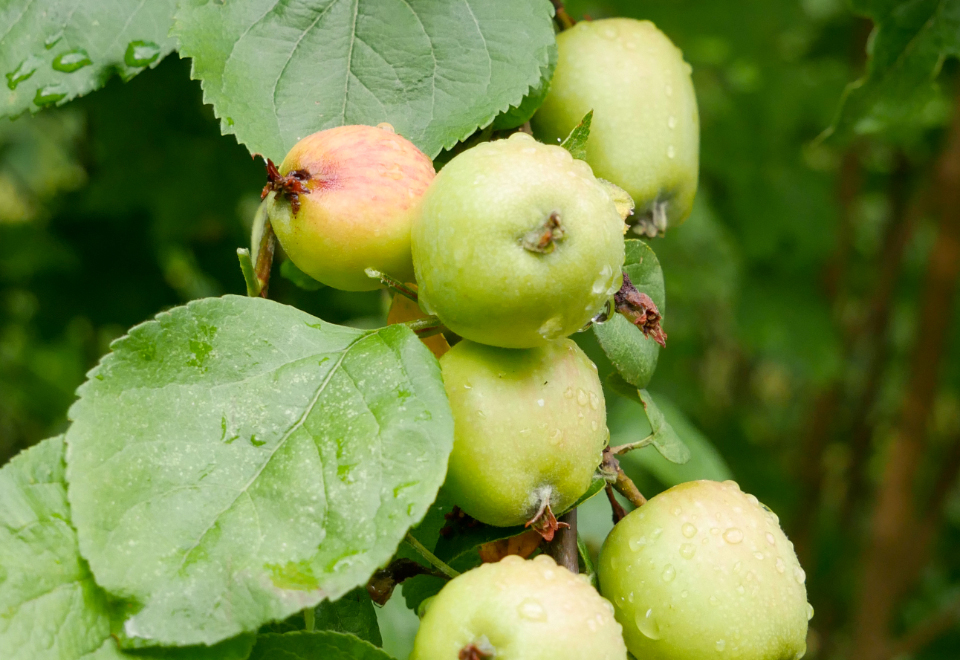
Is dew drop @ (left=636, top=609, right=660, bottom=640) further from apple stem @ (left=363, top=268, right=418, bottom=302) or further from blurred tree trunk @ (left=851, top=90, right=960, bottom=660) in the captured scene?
blurred tree trunk @ (left=851, top=90, right=960, bottom=660)

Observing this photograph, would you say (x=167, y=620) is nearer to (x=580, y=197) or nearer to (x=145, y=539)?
(x=145, y=539)

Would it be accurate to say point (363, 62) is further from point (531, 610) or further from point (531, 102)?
point (531, 610)

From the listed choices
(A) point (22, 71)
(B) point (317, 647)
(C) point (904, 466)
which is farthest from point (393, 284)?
(C) point (904, 466)

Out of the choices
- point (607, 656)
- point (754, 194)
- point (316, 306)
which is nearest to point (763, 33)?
point (754, 194)

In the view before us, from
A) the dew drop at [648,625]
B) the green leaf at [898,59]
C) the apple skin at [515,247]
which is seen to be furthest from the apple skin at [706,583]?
the green leaf at [898,59]

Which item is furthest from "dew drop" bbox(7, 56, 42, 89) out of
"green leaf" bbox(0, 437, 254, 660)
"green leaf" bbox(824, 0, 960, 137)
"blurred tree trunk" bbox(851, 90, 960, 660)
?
"blurred tree trunk" bbox(851, 90, 960, 660)

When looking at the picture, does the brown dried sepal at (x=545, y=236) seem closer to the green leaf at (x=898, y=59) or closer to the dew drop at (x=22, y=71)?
the dew drop at (x=22, y=71)

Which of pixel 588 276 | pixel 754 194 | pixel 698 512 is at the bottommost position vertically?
pixel 754 194
